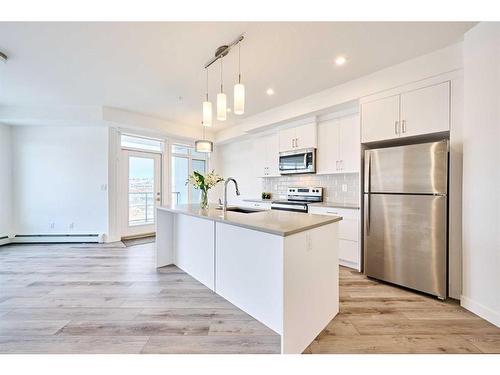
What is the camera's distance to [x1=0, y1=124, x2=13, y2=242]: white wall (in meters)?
4.47

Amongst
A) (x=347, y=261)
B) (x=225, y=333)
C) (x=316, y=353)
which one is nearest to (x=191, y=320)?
(x=225, y=333)

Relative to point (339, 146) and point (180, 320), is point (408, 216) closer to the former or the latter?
point (339, 146)

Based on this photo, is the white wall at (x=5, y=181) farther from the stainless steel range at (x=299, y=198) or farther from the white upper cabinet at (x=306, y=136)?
the white upper cabinet at (x=306, y=136)

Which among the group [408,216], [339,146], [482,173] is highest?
[339,146]

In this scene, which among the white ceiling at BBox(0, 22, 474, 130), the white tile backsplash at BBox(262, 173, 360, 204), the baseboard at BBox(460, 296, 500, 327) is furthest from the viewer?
the white tile backsplash at BBox(262, 173, 360, 204)

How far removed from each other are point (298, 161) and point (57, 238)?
5.14 m

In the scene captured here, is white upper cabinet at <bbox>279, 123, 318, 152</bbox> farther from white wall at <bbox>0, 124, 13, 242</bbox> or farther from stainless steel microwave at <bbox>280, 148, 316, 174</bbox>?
white wall at <bbox>0, 124, 13, 242</bbox>

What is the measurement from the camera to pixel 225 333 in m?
1.85

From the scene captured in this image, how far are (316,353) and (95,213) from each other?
4.96 m

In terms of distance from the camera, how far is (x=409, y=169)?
256cm

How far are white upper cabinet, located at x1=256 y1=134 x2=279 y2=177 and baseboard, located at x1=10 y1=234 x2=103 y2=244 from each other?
3.71 meters

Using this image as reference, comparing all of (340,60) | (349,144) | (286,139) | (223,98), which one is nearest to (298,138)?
(286,139)

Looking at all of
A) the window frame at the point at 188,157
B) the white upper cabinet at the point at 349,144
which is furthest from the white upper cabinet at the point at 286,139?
the window frame at the point at 188,157

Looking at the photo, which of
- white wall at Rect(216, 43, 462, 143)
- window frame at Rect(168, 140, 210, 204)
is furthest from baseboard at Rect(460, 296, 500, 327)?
window frame at Rect(168, 140, 210, 204)
